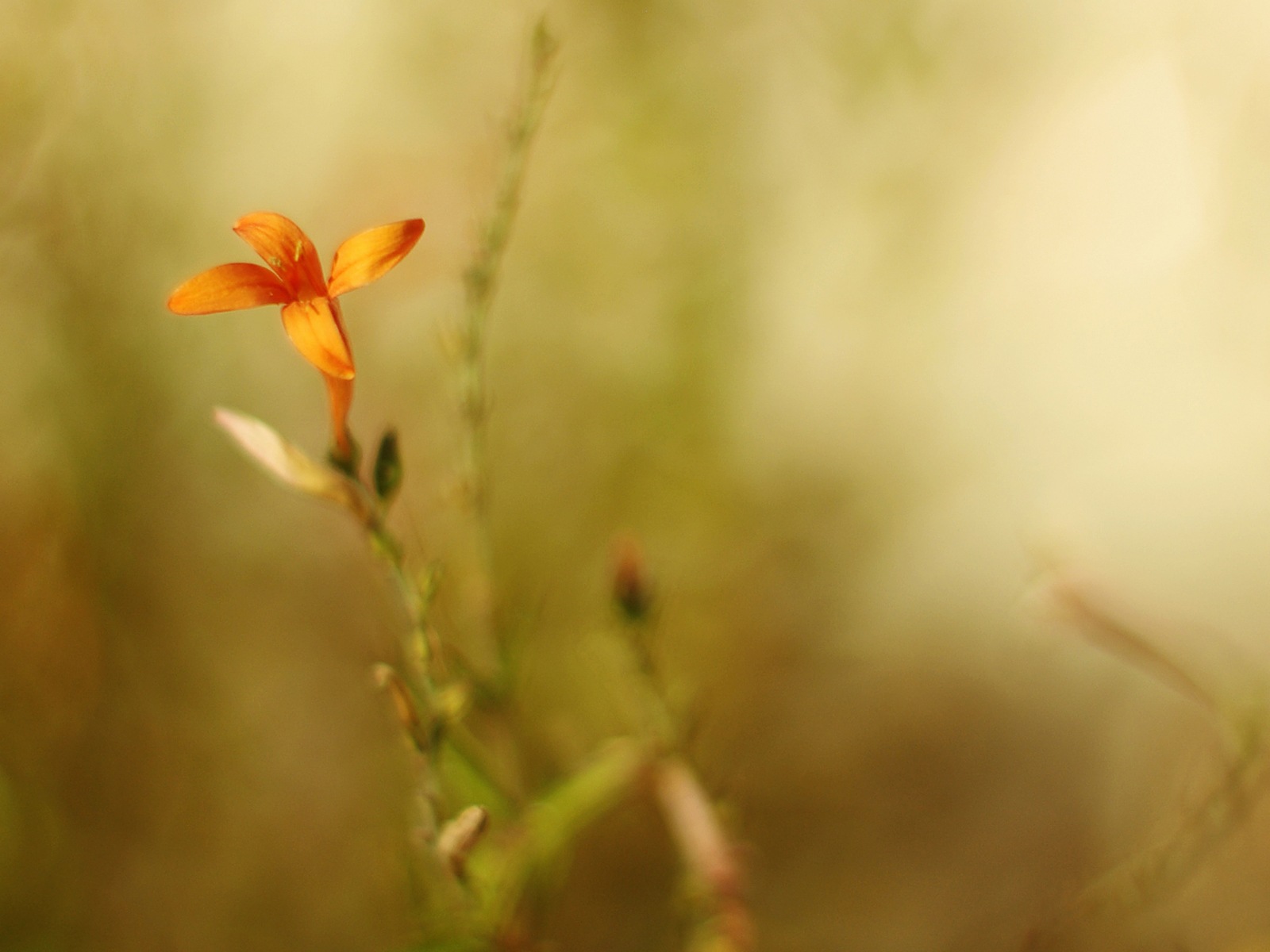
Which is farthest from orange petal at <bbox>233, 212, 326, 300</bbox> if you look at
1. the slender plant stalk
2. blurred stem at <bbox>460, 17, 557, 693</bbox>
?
the slender plant stalk

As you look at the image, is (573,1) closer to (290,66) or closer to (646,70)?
(646,70)

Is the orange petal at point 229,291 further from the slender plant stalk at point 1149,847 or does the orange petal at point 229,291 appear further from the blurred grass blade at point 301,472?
the slender plant stalk at point 1149,847

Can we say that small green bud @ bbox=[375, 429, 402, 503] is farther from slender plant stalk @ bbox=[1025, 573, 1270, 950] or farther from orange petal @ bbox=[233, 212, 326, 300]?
slender plant stalk @ bbox=[1025, 573, 1270, 950]

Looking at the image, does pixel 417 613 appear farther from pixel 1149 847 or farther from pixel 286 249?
pixel 1149 847

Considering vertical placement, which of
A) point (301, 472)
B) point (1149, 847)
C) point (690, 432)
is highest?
point (301, 472)

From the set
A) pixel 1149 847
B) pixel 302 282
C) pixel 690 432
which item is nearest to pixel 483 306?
pixel 302 282

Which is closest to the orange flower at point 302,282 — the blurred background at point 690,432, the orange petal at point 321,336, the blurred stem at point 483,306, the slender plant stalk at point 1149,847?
the orange petal at point 321,336
